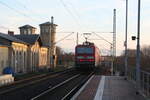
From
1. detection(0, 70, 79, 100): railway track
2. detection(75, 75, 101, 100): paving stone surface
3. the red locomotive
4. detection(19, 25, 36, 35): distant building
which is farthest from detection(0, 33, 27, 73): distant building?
detection(19, 25, 36, 35): distant building

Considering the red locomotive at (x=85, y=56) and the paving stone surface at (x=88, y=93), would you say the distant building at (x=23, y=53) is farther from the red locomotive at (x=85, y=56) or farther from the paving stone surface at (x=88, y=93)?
the paving stone surface at (x=88, y=93)

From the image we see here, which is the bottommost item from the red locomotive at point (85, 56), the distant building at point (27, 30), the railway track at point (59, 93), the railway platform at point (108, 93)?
the railway track at point (59, 93)

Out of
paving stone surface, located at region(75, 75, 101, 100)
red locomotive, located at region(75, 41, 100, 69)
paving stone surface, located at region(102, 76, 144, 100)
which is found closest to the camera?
paving stone surface, located at region(102, 76, 144, 100)

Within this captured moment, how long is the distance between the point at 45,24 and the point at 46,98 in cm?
6803

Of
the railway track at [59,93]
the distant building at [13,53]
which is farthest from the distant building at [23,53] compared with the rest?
the railway track at [59,93]

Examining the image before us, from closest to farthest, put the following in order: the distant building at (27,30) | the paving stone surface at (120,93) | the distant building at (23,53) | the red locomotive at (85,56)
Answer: the paving stone surface at (120,93), the distant building at (23,53), the red locomotive at (85,56), the distant building at (27,30)

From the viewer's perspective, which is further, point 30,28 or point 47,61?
point 30,28

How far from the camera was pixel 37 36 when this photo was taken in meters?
55.9

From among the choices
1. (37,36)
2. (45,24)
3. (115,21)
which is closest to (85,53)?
(115,21)

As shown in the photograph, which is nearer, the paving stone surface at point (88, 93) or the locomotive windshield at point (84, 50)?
the paving stone surface at point (88, 93)

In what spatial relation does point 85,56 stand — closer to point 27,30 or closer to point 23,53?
point 23,53

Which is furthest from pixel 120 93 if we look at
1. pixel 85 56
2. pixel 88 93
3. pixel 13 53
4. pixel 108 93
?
pixel 13 53

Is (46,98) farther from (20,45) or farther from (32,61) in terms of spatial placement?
(32,61)

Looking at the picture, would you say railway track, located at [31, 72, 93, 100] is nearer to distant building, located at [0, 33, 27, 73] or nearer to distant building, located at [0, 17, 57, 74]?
distant building, located at [0, 17, 57, 74]
